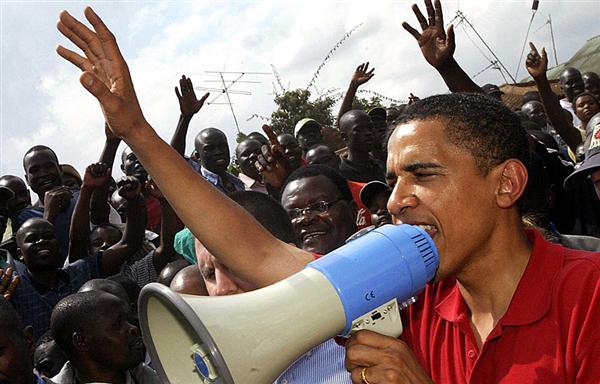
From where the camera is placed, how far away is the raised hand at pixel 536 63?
5.83 metres

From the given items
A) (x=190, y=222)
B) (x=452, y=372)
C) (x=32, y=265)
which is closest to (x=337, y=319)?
(x=452, y=372)

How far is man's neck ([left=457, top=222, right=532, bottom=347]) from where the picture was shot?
1919mm

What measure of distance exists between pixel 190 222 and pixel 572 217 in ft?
10.2

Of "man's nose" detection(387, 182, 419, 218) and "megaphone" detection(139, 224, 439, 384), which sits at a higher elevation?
"man's nose" detection(387, 182, 419, 218)

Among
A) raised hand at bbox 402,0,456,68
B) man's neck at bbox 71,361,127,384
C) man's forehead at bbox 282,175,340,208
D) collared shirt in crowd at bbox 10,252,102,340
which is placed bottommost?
man's neck at bbox 71,361,127,384

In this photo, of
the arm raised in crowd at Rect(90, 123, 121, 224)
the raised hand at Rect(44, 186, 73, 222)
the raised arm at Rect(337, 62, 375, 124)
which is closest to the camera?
the raised hand at Rect(44, 186, 73, 222)

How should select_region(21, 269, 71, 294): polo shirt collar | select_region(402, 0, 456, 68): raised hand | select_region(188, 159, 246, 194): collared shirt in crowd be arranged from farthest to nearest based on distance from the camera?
1. select_region(188, 159, 246, 194): collared shirt in crowd
2. select_region(21, 269, 71, 294): polo shirt collar
3. select_region(402, 0, 456, 68): raised hand

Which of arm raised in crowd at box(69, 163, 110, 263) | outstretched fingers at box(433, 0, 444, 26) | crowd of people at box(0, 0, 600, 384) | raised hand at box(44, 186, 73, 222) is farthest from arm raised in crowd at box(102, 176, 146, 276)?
outstretched fingers at box(433, 0, 444, 26)

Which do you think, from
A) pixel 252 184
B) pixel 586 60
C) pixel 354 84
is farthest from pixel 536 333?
pixel 586 60

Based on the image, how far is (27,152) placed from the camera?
634 centimetres

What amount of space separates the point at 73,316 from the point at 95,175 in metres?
2.12

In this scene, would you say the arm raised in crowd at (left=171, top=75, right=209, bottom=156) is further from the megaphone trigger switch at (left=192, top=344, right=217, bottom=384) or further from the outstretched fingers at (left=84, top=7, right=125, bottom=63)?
the megaphone trigger switch at (left=192, top=344, right=217, bottom=384)

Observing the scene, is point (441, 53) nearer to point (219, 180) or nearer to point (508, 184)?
point (508, 184)

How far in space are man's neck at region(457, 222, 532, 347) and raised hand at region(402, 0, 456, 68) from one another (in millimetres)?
1900
